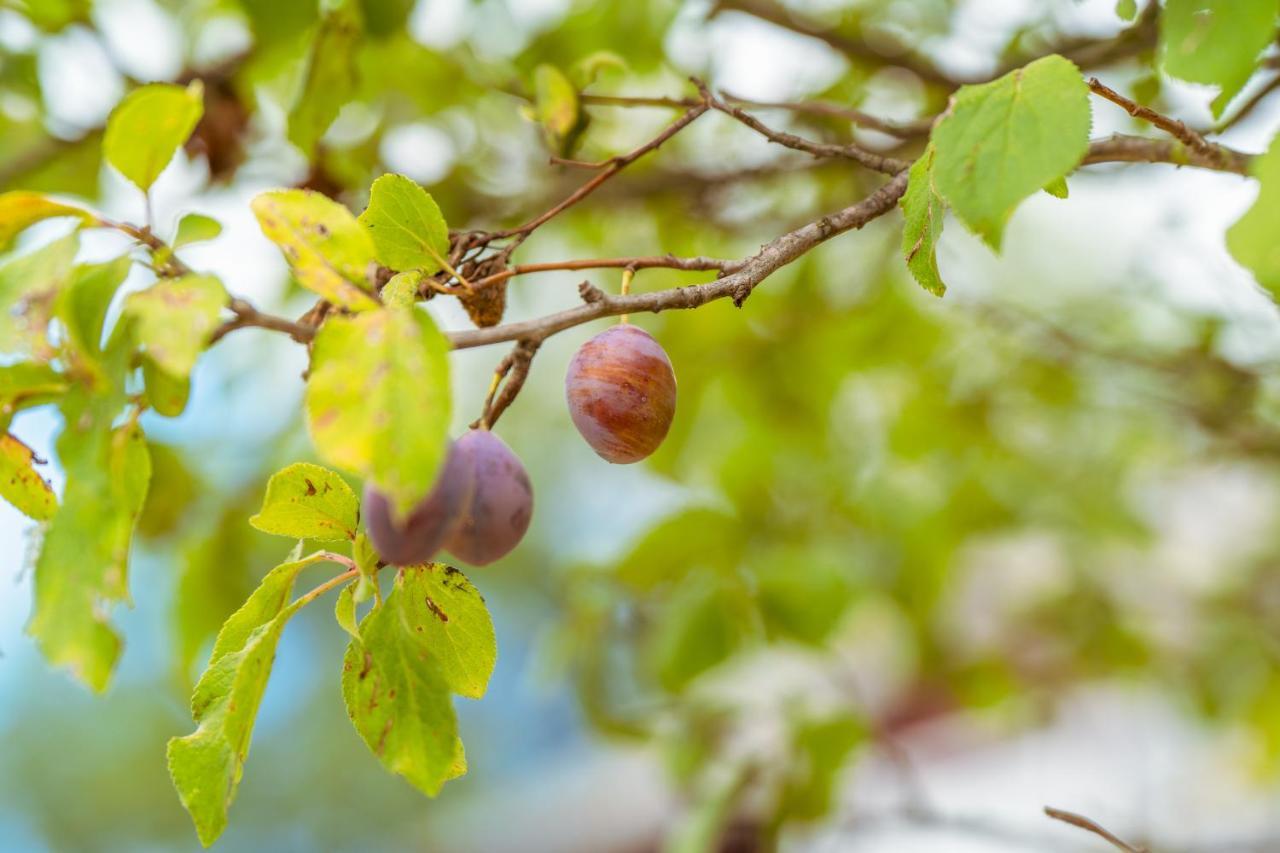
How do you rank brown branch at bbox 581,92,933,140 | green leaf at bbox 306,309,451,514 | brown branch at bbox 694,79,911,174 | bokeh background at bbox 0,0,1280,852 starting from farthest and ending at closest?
bokeh background at bbox 0,0,1280,852
brown branch at bbox 581,92,933,140
brown branch at bbox 694,79,911,174
green leaf at bbox 306,309,451,514

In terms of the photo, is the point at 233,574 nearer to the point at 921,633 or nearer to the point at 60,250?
the point at 60,250

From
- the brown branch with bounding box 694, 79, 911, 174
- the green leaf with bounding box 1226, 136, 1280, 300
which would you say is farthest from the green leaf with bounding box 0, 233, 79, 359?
the green leaf with bounding box 1226, 136, 1280, 300

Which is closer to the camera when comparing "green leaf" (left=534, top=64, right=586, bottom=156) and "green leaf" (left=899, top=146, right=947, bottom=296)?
"green leaf" (left=899, top=146, right=947, bottom=296)

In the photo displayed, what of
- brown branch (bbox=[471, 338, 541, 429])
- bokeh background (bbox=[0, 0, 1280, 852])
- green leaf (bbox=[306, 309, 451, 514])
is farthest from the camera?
bokeh background (bbox=[0, 0, 1280, 852])

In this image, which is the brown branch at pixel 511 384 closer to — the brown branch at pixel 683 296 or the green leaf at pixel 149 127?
the brown branch at pixel 683 296

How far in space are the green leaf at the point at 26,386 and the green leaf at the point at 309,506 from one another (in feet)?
0.29

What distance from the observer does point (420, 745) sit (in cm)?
42

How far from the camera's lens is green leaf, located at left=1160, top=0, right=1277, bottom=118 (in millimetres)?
437

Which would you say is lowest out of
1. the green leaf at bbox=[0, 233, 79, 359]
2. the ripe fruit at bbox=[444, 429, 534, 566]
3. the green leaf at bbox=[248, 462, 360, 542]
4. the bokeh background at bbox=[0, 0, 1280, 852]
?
the bokeh background at bbox=[0, 0, 1280, 852]

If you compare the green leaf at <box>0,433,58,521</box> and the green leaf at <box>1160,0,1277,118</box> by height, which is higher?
the green leaf at <box>1160,0,1277,118</box>

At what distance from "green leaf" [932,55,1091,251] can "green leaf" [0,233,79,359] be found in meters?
0.31

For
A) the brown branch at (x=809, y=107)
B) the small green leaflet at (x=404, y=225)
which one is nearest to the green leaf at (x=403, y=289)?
the small green leaflet at (x=404, y=225)

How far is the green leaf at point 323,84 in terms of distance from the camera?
71cm

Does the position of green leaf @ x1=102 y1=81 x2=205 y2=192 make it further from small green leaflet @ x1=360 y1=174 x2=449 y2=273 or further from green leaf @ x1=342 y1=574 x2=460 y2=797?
green leaf @ x1=342 y1=574 x2=460 y2=797
